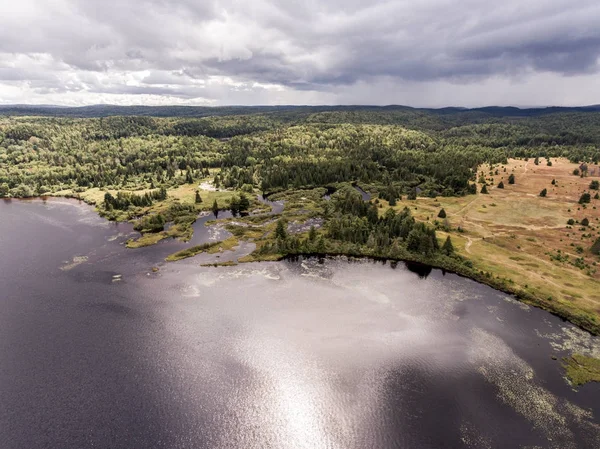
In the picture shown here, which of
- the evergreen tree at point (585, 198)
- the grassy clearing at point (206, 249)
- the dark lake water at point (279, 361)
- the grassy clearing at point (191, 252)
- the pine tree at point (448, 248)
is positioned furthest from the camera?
the evergreen tree at point (585, 198)

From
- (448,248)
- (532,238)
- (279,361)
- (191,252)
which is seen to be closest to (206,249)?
(191,252)

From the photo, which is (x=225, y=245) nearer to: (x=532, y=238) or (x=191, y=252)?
(x=191, y=252)

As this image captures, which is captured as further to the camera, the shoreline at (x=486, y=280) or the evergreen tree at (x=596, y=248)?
the evergreen tree at (x=596, y=248)

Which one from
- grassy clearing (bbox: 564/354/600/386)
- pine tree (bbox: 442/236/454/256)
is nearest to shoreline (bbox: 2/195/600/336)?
pine tree (bbox: 442/236/454/256)

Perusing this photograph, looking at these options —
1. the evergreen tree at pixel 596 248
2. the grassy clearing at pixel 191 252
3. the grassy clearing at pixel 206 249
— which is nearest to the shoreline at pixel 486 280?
the grassy clearing at pixel 206 249

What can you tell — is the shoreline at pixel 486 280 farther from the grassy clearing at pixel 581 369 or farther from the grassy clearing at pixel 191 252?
the grassy clearing at pixel 191 252

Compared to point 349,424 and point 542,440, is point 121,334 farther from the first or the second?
point 542,440
